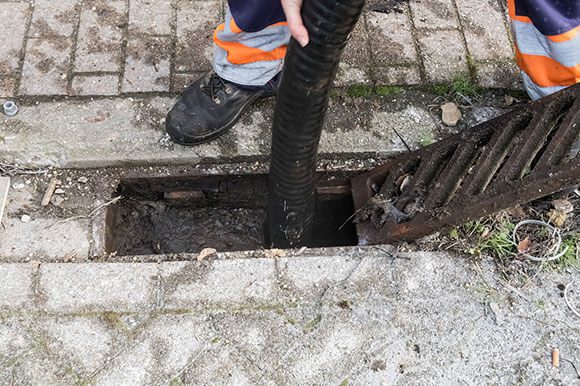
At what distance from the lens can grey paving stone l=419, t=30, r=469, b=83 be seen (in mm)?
3182

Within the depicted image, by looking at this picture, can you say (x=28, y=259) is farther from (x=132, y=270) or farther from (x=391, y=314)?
(x=391, y=314)

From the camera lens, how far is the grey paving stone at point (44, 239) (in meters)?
2.58

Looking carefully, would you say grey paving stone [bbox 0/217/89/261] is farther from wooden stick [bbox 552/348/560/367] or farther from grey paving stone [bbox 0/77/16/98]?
wooden stick [bbox 552/348/560/367]

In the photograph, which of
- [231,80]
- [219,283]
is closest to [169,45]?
[231,80]

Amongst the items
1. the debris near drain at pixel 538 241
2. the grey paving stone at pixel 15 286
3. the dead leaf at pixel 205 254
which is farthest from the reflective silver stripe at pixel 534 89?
the grey paving stone at pixel 15 286

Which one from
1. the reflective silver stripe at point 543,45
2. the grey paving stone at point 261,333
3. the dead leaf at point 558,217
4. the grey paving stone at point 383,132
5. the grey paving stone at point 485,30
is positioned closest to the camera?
the grey paving stone at point 261,333

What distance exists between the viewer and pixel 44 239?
8.64 ft

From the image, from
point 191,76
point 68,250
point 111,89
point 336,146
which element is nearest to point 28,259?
point 68,250

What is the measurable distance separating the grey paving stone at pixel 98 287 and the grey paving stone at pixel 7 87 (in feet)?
3.29

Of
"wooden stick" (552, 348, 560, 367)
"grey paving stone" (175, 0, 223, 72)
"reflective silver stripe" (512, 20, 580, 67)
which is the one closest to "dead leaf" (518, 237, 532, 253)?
"wooden stick" (552, 348, 560, 367)

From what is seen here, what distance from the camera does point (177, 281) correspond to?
8.25 feet

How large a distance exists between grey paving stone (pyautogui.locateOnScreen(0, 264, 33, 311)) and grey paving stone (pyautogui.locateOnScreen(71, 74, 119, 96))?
974 millimetres

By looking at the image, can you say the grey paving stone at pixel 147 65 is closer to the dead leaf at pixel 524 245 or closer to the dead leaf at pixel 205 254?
the dead leaf at pixel 205 254

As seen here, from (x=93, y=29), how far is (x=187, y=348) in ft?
6.16
